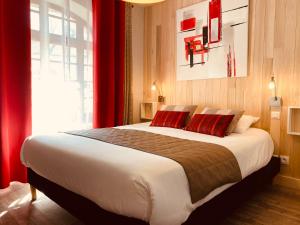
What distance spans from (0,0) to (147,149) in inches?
88.9

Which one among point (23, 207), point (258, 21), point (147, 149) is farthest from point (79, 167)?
point (258, 21)

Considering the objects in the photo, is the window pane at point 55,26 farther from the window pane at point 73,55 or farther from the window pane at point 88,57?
the window pane at point 88,57

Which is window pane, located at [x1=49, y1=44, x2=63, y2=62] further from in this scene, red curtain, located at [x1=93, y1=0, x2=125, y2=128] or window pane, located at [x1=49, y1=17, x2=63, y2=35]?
red curtain, located at [x1=93, y1=0, x2=125, y2=128]

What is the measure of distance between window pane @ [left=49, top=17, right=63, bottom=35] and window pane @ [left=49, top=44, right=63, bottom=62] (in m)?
0.18

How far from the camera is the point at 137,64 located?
4.18 metres

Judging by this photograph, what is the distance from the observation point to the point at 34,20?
114 inches

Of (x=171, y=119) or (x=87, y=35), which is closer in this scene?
(x=171, y=119)

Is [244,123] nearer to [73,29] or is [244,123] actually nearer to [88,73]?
[88,73]

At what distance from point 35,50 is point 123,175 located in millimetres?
2270

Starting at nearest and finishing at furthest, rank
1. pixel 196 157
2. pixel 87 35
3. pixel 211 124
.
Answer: pixel 196 157
pixel 211 124
pixel 87 35

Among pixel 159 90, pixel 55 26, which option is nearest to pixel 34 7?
pixel 55 26

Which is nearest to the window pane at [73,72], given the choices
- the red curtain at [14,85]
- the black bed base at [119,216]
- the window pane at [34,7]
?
the red curtain at [14,85]

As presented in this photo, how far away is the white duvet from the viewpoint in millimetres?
1332

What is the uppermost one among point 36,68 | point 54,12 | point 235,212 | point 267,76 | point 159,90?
point 54,12
